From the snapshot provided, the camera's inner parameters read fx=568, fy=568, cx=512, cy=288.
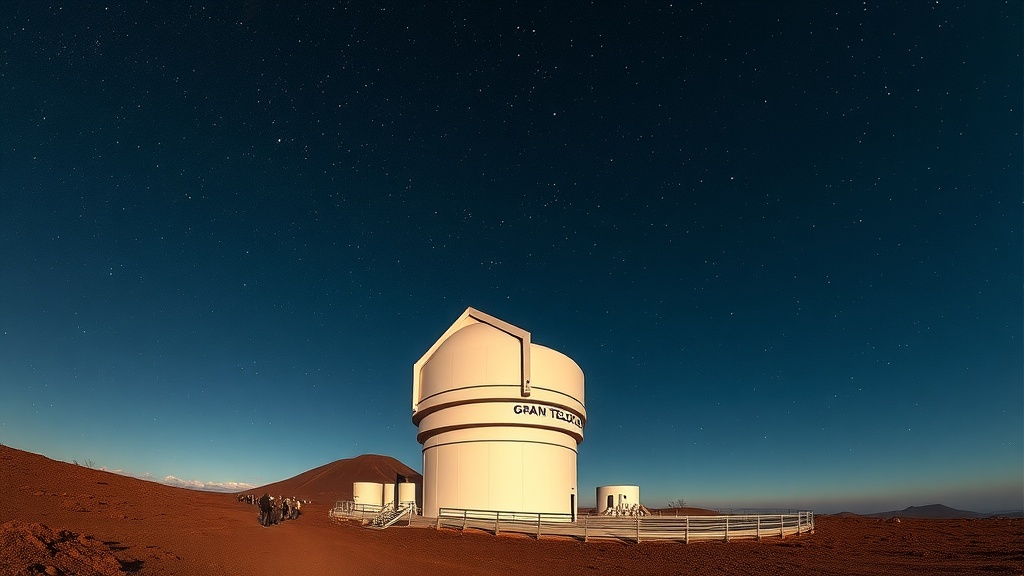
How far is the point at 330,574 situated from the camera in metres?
11.8

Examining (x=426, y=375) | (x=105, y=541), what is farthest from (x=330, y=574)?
(x=426, y=375)

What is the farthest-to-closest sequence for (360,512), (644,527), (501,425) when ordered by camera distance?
1. (360,512)
2. (501,425)
3. (644,527)

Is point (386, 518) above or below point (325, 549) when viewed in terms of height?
below

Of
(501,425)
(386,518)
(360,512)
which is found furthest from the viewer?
(360,512)

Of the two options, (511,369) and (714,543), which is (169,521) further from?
(714,543)

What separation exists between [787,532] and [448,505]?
14264mm

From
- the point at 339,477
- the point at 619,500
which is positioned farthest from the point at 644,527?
the point at 339,477

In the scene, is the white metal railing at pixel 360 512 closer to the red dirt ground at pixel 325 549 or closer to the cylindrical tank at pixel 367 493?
the cylindrical tank at pixel 367 493

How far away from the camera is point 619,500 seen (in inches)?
1184

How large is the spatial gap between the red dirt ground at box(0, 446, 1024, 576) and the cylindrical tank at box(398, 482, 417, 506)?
985 cm

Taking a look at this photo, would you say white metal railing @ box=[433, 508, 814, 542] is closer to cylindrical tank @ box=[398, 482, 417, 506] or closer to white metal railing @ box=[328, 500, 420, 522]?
white metal railing @ box=[328, 500, 420, 522]

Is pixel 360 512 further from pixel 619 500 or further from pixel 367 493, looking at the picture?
pixel 619 500

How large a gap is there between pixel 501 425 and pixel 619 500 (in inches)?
376

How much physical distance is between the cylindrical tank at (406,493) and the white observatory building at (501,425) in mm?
3779
